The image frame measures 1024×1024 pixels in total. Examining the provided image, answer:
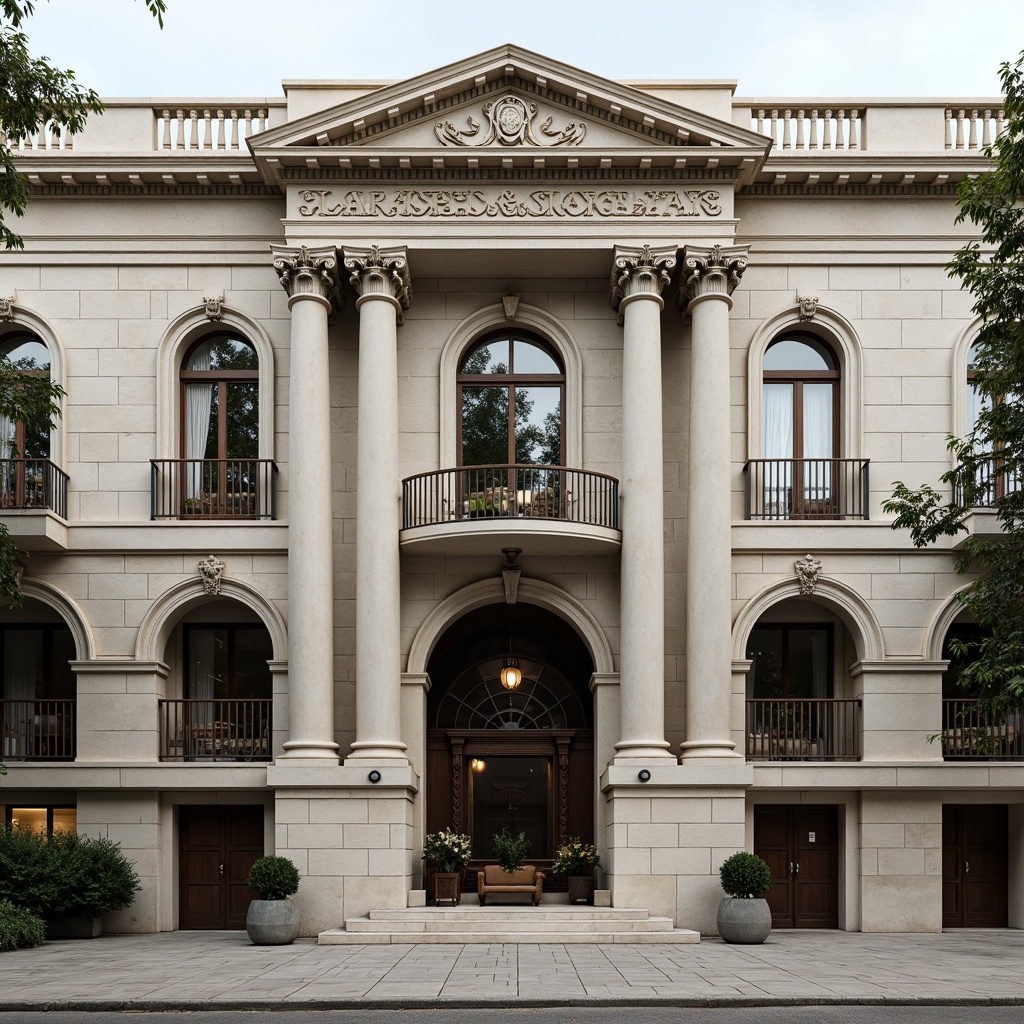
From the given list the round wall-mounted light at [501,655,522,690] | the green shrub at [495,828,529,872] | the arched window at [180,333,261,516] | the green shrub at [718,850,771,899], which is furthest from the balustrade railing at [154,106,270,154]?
the green shrub at [718,850,771,899]

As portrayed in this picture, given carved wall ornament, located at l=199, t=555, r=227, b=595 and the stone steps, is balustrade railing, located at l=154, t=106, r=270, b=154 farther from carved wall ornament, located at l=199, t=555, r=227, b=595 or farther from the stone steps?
the stone steps

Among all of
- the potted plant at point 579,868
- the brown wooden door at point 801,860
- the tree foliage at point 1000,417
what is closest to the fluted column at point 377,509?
the potted plant at point 579,868

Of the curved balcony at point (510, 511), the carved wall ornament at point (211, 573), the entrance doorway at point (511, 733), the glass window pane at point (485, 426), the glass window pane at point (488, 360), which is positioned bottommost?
the entrance doorway at point (511, 733)

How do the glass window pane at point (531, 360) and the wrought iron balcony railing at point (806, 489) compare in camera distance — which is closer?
the wrought iron balcony railing at point (806, 489)

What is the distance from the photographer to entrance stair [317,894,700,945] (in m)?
20.1

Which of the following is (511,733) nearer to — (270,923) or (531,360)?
(270,923)

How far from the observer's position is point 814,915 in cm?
2367

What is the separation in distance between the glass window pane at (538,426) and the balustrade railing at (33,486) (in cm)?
822

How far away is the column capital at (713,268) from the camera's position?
23109 mm

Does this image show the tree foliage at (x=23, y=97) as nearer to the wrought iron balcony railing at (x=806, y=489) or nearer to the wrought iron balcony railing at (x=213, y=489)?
the wrought iron balcony railing at (x=213, y=489)

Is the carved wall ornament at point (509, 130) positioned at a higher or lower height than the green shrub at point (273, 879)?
higher

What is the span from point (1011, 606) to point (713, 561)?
194 inches

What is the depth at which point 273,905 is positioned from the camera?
20.5 m

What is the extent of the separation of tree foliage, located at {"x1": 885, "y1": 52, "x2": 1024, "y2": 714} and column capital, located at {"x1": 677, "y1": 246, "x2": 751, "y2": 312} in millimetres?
3954
